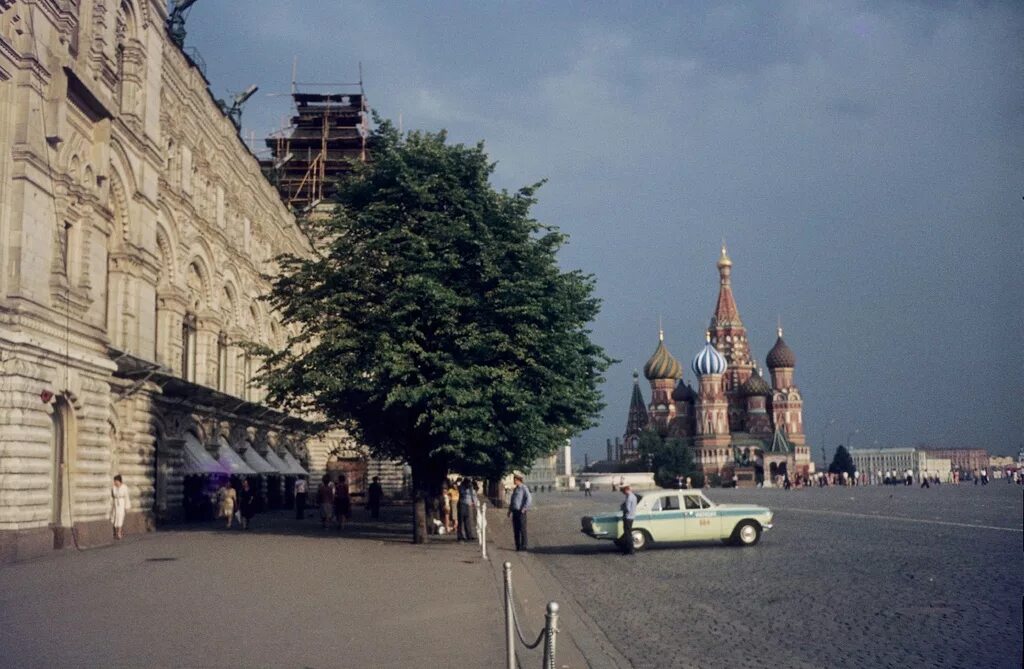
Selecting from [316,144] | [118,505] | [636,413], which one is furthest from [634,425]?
[118,505]

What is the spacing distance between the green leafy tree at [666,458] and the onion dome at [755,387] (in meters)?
14.4

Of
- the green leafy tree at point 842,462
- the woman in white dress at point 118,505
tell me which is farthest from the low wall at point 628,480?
the woman in white dress at point 118,505

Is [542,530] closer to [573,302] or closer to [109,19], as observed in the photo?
[573,302]

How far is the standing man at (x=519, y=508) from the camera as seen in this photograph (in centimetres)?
2291

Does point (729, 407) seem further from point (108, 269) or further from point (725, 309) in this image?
point (108, 269)

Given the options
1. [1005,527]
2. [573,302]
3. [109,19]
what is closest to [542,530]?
[573,302]

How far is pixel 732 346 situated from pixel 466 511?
5049 inches

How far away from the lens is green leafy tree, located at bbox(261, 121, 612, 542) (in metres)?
23.5

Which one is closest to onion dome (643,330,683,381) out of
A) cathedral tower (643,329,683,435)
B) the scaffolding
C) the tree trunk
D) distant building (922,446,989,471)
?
cathedral tower (643,329,683,435)

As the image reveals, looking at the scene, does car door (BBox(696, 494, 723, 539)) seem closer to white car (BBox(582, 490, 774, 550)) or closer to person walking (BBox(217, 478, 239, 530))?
white car (BBox(582, 490, 774, 550))

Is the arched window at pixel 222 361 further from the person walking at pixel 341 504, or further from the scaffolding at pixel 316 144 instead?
the scaffolding at pixel 316 144

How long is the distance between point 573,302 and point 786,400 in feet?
407

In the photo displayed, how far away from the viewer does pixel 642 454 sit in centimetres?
14075

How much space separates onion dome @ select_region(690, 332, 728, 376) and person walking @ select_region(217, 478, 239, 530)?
110m
